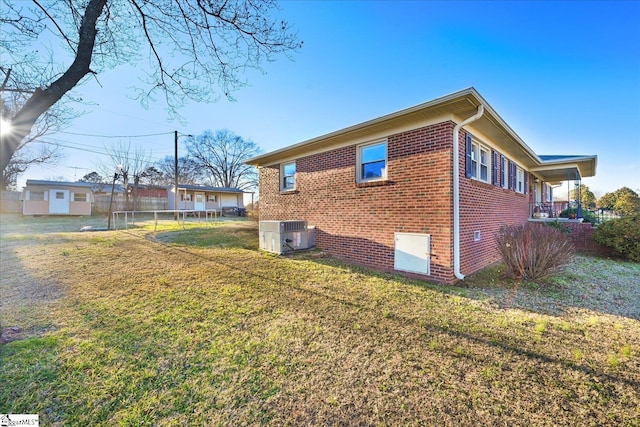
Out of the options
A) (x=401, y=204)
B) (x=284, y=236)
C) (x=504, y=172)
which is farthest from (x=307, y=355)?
(x=504, y=172)

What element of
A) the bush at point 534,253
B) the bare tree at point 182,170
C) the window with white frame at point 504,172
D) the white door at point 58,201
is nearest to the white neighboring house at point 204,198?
the bare tree at point 182,170

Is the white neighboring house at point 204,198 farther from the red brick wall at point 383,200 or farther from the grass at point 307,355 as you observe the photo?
the grass at point 307,355

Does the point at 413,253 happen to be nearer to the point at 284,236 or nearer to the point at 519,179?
the point at 284,236

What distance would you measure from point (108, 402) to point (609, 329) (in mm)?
5621

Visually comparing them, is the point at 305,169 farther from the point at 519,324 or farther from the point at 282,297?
the point at 519,324

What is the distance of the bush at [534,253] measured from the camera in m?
5.24

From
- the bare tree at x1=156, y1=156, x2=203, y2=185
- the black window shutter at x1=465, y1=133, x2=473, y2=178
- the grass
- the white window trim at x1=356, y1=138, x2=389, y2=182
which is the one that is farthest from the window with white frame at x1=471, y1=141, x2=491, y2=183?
the bare tree at x1=156, y1=156, x2=203, y2=185

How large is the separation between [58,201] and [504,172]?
3156cm

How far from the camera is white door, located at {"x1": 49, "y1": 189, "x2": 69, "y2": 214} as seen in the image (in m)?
21.7

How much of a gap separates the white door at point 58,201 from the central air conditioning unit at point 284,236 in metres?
24.7

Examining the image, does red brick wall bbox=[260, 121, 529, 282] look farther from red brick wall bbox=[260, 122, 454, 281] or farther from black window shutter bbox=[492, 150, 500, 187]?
black window shutter bbox=[492, 150, 500, 187]

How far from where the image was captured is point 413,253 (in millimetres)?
5816

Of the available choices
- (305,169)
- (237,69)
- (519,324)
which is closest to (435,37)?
(305,169)

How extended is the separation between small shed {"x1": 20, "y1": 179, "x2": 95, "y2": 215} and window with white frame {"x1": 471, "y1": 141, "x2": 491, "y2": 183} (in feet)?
99.2
